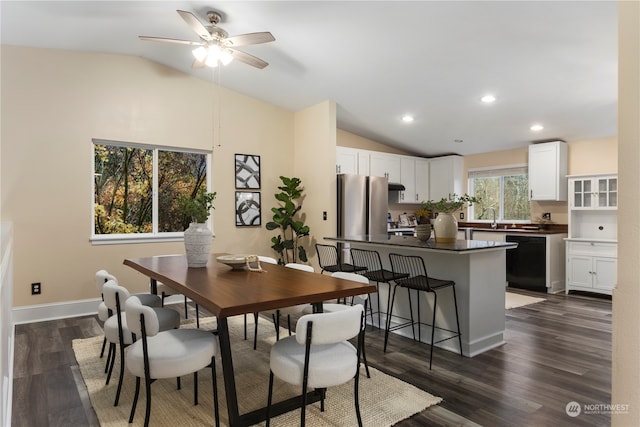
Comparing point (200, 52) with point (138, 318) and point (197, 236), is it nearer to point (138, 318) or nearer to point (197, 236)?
point (197, 236)

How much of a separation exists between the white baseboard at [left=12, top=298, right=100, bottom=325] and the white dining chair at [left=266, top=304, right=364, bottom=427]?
3.40 metres

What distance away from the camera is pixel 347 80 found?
4566 mm

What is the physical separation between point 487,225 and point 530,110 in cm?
249

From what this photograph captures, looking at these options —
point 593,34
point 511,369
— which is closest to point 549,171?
point 593,34

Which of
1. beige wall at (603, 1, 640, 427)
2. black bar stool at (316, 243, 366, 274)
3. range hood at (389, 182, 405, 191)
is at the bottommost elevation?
black bar stool at (316, 243, 366, 274)

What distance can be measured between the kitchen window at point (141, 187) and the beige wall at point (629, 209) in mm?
4998

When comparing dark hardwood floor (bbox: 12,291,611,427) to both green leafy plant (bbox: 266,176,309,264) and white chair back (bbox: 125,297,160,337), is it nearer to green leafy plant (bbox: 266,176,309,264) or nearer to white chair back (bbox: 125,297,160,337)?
white chair back (bbox: 125,297,160,337)

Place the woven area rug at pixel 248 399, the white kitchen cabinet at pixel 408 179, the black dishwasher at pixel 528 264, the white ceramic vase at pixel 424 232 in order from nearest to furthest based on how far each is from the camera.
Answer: the woven area rug at pixel 248 399
the white ceramic vase at pixel 424 232
the black dishwasher at pixel 528 264
the white kitchen cabinet at pixel 408 179

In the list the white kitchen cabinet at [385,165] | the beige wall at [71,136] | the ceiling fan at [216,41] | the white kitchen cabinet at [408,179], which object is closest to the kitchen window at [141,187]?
the beige wall at [71,136]

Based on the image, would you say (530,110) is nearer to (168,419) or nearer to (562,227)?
(562,227)

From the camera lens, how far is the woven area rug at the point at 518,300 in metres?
4.83

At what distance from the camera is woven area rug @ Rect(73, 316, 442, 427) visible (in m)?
2.23

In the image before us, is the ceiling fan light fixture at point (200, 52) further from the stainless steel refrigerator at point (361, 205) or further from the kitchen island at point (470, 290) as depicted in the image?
the stainless steel refrigerator at point (361, 205)

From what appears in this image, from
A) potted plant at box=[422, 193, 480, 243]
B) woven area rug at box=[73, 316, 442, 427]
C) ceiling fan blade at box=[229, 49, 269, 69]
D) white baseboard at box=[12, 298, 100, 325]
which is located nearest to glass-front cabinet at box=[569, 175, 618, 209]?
potted plant at box=[422, 193, 480, 243]
